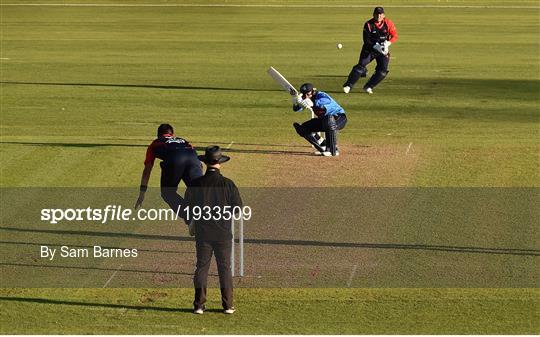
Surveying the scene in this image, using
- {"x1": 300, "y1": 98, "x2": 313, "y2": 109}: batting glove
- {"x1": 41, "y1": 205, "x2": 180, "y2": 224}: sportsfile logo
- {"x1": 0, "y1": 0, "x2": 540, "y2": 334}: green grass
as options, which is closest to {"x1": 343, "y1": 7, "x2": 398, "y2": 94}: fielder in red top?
{"x1": 0, "y1": 0, "x2": 540, "y2": 334}: green grass

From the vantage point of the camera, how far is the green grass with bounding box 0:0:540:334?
52.9 feet

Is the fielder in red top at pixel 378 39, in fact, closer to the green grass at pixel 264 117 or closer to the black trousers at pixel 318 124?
the green grass at pixel 264 117

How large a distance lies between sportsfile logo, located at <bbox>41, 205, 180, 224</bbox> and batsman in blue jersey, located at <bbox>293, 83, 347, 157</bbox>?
4.40 m

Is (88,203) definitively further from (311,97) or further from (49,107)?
(49,107)

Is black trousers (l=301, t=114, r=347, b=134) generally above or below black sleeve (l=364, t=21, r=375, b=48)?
below

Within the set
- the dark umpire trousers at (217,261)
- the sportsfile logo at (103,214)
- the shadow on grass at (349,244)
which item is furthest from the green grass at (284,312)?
the sportsfile logo at (103,214)

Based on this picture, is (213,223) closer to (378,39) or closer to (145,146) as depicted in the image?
(145,146)

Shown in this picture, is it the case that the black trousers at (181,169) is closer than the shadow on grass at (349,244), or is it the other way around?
the black trousers at (181,169)

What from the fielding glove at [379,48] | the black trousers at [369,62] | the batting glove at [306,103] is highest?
the fielding glove at [379,48]

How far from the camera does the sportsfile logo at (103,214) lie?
2081cm

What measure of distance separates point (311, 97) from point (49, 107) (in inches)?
413

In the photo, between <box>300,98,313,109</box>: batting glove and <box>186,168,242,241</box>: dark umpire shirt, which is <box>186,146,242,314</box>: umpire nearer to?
<box>186,168,242,241</box>: dark umpire shirt

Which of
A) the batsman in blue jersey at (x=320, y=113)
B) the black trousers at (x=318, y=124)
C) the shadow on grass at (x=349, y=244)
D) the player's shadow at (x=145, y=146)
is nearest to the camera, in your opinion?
the shadow on grass at (x=349, y=244)

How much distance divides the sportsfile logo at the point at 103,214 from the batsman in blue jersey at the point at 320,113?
14.4ft
